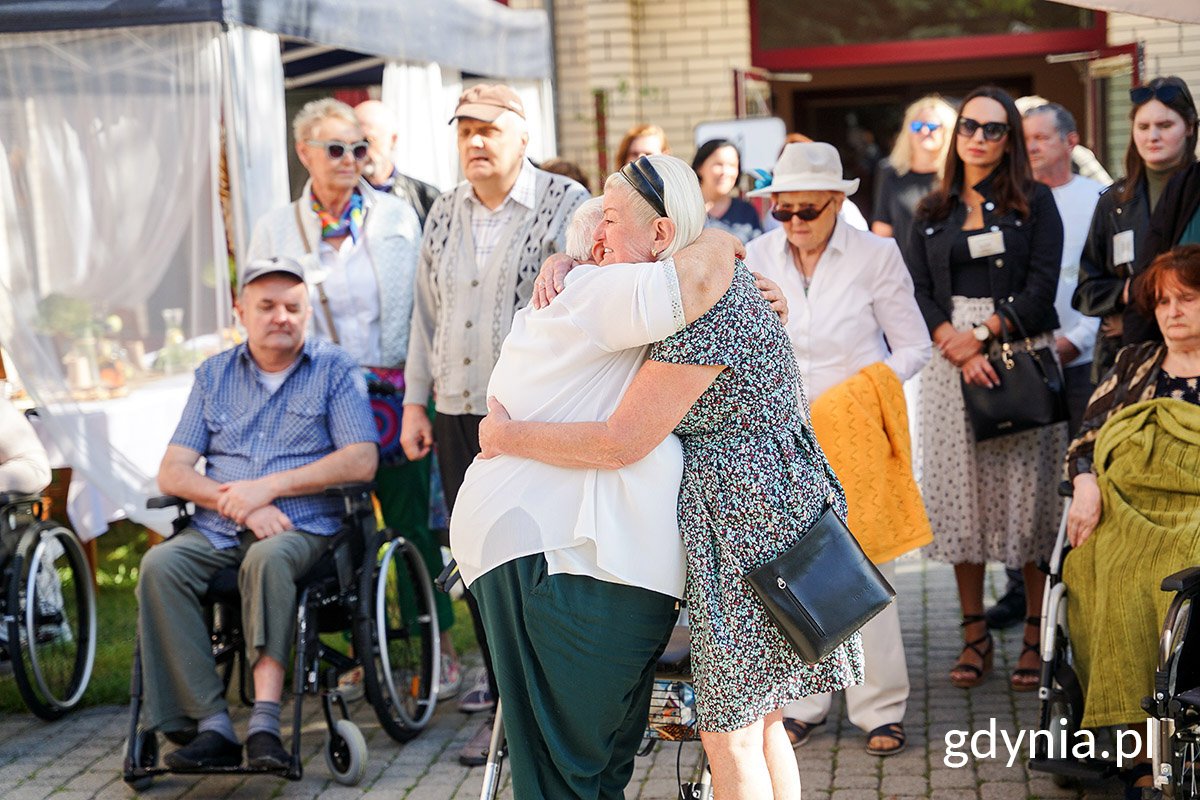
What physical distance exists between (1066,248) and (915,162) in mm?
1571

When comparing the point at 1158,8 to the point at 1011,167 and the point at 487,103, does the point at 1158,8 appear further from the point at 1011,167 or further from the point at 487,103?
the point at 487,103

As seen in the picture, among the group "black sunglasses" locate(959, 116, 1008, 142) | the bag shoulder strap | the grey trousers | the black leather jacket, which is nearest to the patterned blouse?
the black leather jacket

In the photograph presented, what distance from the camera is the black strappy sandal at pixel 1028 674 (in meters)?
5.02

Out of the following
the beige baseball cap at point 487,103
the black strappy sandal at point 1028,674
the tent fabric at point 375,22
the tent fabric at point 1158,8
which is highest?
the tent fabric at point 375,22

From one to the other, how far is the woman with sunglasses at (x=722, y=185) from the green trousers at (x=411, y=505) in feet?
7.47

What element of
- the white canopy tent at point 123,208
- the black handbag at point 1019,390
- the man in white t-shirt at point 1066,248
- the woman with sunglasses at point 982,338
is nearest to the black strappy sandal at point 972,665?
the woman with sunglasses at point 982,338

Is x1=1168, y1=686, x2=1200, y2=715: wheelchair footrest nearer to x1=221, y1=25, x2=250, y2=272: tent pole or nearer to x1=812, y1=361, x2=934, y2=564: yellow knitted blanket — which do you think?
x1=812, y1=361, x2=934, y2=564: yellow knitted blanket

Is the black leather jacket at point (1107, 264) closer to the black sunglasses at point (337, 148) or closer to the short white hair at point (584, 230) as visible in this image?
the short white hair at point (584, 230)

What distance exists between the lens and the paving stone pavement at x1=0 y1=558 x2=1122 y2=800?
4230mm

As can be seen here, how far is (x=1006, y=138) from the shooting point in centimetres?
499

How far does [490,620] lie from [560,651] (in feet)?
0.57

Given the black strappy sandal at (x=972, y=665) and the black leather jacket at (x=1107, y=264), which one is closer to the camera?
the black leather jacket at (x=1107, y=264)

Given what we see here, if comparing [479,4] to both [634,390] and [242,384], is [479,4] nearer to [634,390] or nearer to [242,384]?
[242,384]

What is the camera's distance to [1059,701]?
4051 mm
